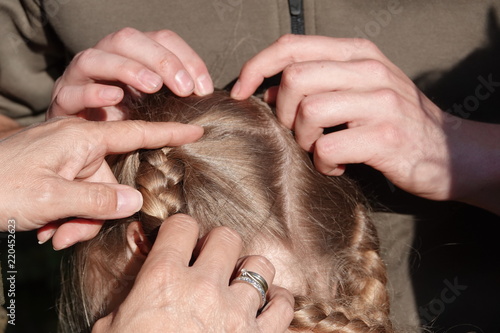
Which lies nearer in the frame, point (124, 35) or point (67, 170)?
point (67, 170)

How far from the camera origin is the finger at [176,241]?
109 cm

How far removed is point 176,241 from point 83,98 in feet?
1.50

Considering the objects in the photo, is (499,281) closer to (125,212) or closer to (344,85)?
(344,85)

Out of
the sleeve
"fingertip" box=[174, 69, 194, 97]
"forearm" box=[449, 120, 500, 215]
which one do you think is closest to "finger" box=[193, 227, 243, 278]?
"fingertip" box=[174, 69, 194, 97]

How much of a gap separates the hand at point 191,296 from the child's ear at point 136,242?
0.15m

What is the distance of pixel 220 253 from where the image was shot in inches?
44.4

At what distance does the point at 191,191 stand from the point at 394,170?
18.7 inches

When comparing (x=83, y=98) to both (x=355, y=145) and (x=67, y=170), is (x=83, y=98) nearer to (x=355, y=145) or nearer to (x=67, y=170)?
(x=67, y=170)

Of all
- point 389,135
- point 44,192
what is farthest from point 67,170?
point 389,135

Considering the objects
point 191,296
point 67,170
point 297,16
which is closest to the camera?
point 191,296

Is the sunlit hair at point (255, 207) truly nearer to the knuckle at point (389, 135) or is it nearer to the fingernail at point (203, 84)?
the fingernail at point (203, 84)

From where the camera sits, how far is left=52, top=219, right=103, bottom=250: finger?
1246 millimetres

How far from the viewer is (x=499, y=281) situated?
1.72 metres

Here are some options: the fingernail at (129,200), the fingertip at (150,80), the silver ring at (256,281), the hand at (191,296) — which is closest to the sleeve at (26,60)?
the fingertip at (150,80)
